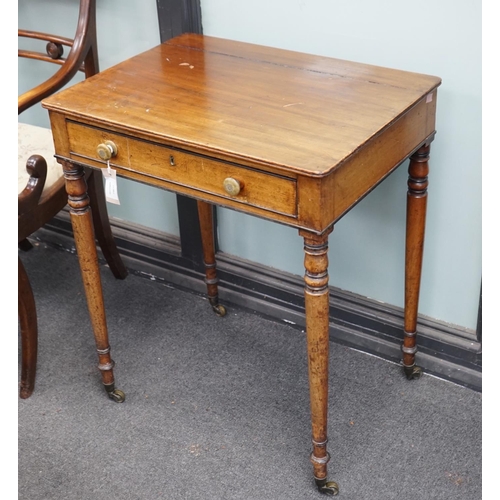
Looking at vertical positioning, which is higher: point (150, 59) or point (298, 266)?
point (150, 59)

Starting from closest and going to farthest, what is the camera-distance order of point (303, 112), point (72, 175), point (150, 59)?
point (303, 112), point (72, 175), point (150, 59)

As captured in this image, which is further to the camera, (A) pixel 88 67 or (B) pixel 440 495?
Answer: (A) pixel 88 67

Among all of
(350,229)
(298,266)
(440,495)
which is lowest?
(440,495)

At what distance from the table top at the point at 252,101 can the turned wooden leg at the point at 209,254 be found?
0.50 m

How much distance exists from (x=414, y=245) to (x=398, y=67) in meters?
0.44

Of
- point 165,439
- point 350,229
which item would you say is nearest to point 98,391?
point 165,439

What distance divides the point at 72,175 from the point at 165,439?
0.72m

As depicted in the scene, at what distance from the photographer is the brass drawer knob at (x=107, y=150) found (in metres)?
1.72

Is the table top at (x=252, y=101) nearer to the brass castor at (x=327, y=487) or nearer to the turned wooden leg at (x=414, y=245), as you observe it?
the turned wooden leg at (x=414, y=245)

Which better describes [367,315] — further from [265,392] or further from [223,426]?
[223,426]

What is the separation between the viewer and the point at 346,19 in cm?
194

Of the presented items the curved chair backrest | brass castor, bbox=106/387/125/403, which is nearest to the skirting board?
brass castor, bbox=106/387/125/403

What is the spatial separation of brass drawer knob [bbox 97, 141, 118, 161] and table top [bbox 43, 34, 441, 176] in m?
0.05

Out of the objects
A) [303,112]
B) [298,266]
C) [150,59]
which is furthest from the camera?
[298,266]
